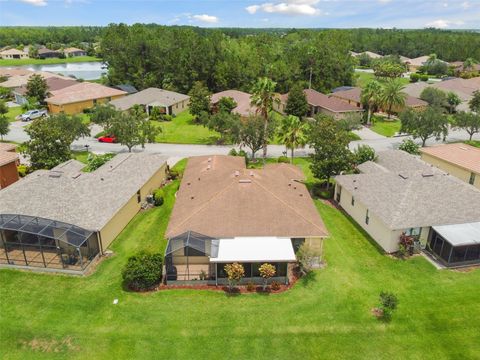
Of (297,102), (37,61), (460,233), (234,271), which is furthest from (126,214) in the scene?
(37,61)

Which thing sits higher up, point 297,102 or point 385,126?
point 297,102

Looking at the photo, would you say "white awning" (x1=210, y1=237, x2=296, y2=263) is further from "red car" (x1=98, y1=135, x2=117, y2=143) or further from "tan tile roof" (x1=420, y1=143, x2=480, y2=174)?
"red car" (x1=98, y1=135, x2=117, y2=143)

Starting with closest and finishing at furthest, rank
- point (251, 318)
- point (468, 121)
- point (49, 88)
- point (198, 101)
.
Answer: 1. point (251, 318)
2. point (468, 121)
3. point (198, 101)
4. point (49, 88)

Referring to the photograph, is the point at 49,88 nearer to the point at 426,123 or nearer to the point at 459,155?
the point at 426,123

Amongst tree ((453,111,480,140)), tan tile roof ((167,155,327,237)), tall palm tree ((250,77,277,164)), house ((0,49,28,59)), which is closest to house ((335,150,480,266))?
tan tile roof ((167,155,327,237))

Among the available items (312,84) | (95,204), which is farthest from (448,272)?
(312,84)

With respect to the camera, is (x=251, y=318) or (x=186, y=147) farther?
(x=186, y=147)

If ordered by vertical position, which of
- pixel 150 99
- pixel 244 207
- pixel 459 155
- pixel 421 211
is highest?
pixel 150 99

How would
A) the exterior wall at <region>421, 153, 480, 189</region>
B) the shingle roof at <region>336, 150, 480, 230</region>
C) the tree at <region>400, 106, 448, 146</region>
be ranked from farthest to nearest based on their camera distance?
1. the tree at <region>400, 106, 448, 146</region>
2. the exterior wall at <region>421, 153, 480, 189</region>
3. the shingle roof at <region>336, 150, 480, 230</region>
